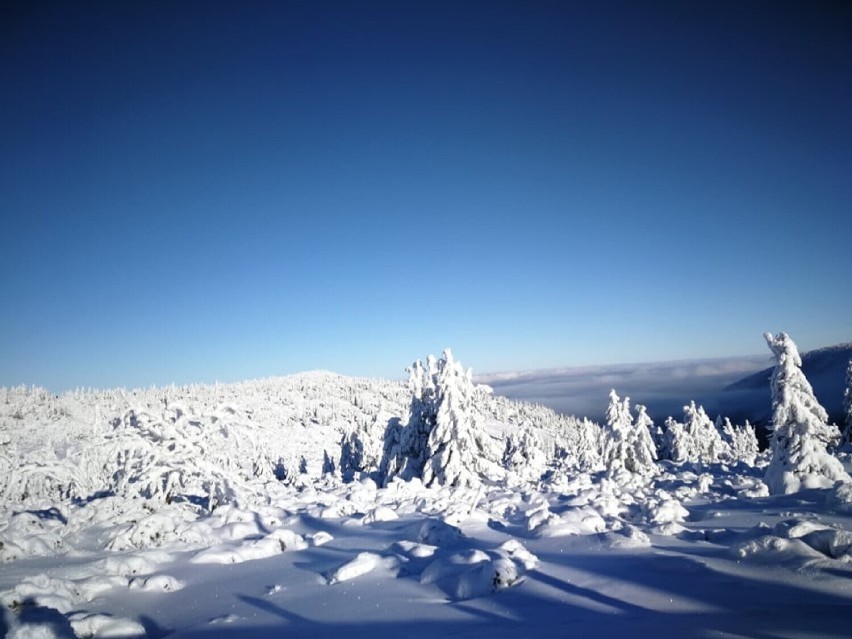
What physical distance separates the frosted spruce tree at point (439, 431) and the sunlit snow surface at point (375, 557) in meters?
8.83

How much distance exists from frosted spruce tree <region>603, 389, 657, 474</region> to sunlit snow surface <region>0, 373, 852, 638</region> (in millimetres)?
25052

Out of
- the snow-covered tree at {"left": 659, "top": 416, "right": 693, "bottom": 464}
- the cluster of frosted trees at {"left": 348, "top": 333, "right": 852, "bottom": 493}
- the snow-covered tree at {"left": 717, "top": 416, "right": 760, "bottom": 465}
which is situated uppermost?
the cluster of frosted trees at {"left": 348, "top": 333, "right": 852, "bottom": 493}

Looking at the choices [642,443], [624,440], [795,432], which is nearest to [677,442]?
[642,443]

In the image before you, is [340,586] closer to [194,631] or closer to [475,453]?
[194,631]

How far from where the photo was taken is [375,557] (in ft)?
27.2

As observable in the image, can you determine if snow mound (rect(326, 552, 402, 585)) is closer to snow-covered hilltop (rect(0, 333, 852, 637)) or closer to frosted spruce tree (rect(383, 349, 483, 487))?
snow-covered hilltop (rect(0, 333, 852, 637))

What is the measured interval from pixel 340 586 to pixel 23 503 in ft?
55.5

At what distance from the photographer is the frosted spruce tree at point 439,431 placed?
25562 millimetres

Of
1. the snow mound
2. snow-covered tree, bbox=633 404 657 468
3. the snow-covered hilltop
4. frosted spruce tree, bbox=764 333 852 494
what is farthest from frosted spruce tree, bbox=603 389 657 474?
the snow mound

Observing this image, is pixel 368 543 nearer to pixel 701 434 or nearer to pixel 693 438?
pixel 693 438

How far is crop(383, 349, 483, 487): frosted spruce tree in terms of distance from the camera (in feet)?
83.9

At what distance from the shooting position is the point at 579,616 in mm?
5371

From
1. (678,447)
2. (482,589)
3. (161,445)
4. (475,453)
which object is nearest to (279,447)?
(678,447)

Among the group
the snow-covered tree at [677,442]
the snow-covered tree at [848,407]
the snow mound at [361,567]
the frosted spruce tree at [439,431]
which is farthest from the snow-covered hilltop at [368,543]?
the snow-covered tree at [677,442]
